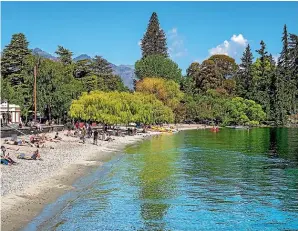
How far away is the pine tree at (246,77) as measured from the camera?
387 ft

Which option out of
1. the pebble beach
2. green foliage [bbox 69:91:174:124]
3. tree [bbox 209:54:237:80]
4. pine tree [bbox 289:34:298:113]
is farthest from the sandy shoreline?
tree [bbox 209:54:237:80]

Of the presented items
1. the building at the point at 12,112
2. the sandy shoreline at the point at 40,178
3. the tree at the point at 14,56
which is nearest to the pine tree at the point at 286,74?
the tree at the point at 14,56

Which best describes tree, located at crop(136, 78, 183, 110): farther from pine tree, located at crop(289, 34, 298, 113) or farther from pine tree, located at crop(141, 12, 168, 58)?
pine tree, located at crop(289, 34, 298, 113)

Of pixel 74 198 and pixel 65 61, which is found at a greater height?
pixel 65 61

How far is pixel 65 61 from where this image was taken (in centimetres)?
8975

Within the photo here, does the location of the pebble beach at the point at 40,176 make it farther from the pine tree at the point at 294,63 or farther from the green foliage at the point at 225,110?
the pine tree at the point at 294,63

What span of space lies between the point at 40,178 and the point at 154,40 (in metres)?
100.0

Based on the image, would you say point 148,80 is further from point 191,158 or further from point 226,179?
point 226,179

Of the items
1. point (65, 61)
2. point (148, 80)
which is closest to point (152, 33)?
point (148, 80)

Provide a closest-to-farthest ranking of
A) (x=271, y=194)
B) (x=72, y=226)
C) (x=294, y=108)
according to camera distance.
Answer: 1. (x=72, y=226)
2. (x=271, y=194)
3. (x=294, y=108)

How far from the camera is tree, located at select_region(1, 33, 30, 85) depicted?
259 feet

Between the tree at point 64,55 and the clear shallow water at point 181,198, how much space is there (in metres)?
55.3

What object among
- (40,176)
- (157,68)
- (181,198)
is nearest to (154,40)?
(157,68)

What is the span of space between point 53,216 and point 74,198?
12.2 ft
